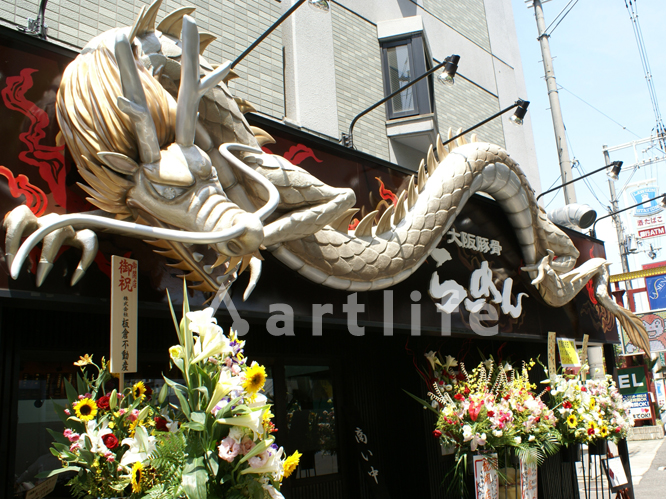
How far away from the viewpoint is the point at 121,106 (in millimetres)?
2992

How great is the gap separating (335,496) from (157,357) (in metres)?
2.34

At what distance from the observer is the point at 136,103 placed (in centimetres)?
309

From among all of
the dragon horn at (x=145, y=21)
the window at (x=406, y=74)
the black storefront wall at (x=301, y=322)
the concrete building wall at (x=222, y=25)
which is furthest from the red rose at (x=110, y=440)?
the window at (x=406, y=74)

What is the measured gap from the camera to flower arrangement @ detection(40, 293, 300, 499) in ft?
8.08

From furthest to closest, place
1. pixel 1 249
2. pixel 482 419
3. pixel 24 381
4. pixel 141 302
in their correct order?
pixel 482 419 < pixel 24 381 < pixel 141 302 < pixel 1 249

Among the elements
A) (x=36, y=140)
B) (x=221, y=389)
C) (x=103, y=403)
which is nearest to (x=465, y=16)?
(x=36, y=140)

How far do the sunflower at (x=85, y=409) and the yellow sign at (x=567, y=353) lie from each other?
235 inches

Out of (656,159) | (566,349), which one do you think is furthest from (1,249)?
(656,159)

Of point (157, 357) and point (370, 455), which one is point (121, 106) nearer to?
point (157, 357)

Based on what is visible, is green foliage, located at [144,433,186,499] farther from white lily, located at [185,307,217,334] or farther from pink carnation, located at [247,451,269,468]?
white lily, located at [185,307,217,334]

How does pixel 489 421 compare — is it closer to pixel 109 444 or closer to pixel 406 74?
pixel 109 444

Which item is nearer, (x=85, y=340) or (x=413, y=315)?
(x=85, y=340)

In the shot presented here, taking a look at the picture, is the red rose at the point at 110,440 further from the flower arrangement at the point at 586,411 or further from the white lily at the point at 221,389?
the flower arrangement at the point at 586,411

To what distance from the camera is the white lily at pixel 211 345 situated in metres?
2.54
